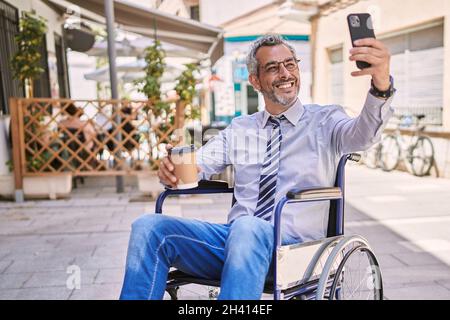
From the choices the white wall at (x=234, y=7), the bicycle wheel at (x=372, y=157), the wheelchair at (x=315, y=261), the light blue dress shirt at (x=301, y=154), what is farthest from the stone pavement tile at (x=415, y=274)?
the white wall at (x=234, y=7)

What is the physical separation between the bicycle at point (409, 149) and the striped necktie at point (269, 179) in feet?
19.3

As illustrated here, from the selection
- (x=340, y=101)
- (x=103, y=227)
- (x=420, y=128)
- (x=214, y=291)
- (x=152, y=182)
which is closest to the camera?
(x=214, y=291)

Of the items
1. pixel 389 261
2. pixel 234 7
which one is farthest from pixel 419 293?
pixel 234 7

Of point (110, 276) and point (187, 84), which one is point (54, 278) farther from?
point (187, 84)

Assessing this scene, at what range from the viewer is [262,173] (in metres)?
2.11

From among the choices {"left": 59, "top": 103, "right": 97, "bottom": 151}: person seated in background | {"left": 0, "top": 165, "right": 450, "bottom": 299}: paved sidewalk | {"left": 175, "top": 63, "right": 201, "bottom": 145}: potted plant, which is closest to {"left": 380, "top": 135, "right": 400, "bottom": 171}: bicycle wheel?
{"left": 0, "top": 165, "right": 450, "bottom": 299}: paved sidewalk

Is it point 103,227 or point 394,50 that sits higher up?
point 394,50

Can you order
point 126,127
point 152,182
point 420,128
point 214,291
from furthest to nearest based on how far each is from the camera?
1. point 420,128
2. point 126,127
3. point 152,182
4. point 214,291

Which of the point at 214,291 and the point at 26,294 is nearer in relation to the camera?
the point at 214,291

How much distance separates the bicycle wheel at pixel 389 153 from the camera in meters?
8.22

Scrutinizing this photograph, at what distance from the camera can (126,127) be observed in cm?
660
